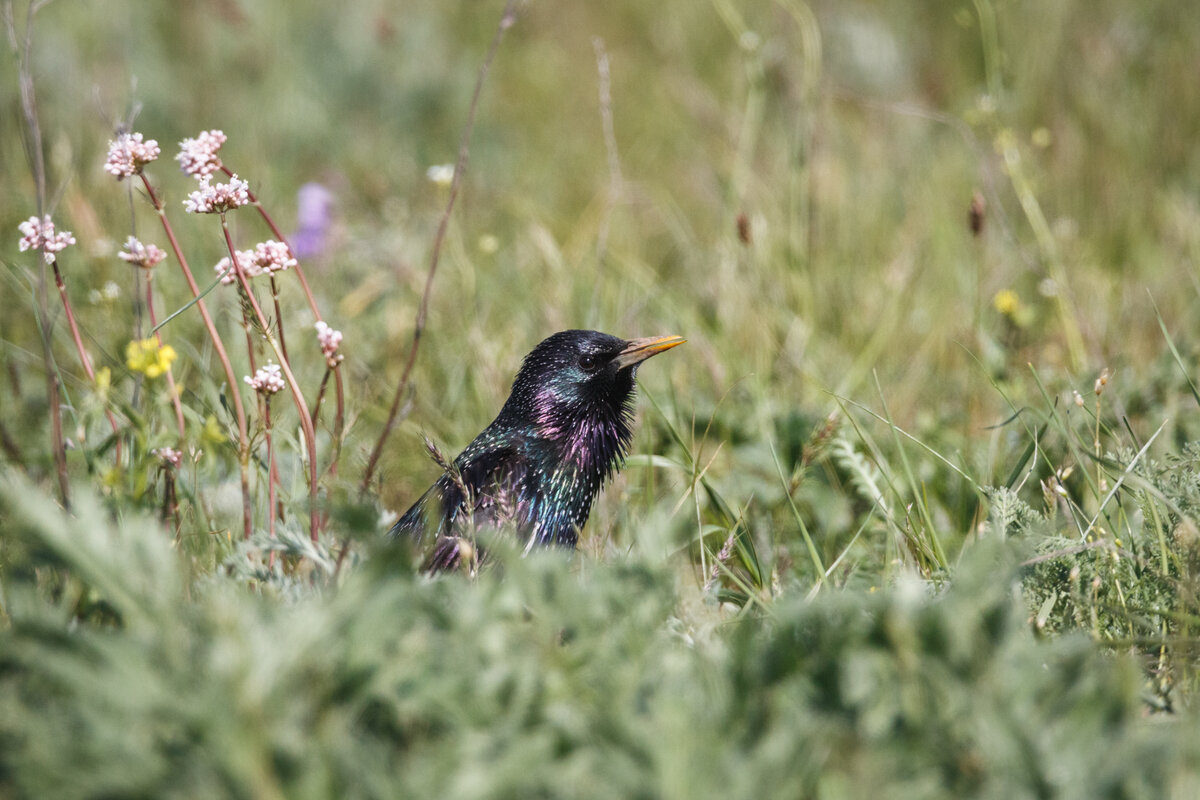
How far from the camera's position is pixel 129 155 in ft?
6.98

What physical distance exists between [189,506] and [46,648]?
1028mm

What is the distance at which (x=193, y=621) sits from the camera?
60.5 inches

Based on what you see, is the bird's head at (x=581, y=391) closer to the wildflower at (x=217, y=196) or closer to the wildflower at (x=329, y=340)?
the wildflower at (x=329, y=340)

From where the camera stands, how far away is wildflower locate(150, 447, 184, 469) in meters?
2.12

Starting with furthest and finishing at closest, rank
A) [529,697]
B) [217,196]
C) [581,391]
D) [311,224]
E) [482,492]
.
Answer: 1. [311,224]
2. [581,391]
3. [482,492]
4. [217,196]
5. [529,697]

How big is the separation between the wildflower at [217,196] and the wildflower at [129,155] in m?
0.11

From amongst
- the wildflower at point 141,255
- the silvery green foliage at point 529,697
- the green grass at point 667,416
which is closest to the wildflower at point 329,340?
the green grass at point 667,416

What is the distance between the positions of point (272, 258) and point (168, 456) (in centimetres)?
46

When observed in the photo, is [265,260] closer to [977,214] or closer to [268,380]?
[268,380]

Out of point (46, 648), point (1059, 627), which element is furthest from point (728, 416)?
point (46, 648)

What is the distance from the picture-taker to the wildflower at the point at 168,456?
6.97 feet

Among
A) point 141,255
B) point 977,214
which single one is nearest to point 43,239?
point 141,255

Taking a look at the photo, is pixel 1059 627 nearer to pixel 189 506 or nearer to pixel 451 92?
pixel 189 506

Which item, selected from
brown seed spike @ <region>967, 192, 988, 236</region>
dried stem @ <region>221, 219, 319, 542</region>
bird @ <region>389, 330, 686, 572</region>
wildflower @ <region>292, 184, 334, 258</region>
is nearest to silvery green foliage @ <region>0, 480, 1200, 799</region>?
dried stem @ <region>221, 219, 319, 542</region>
